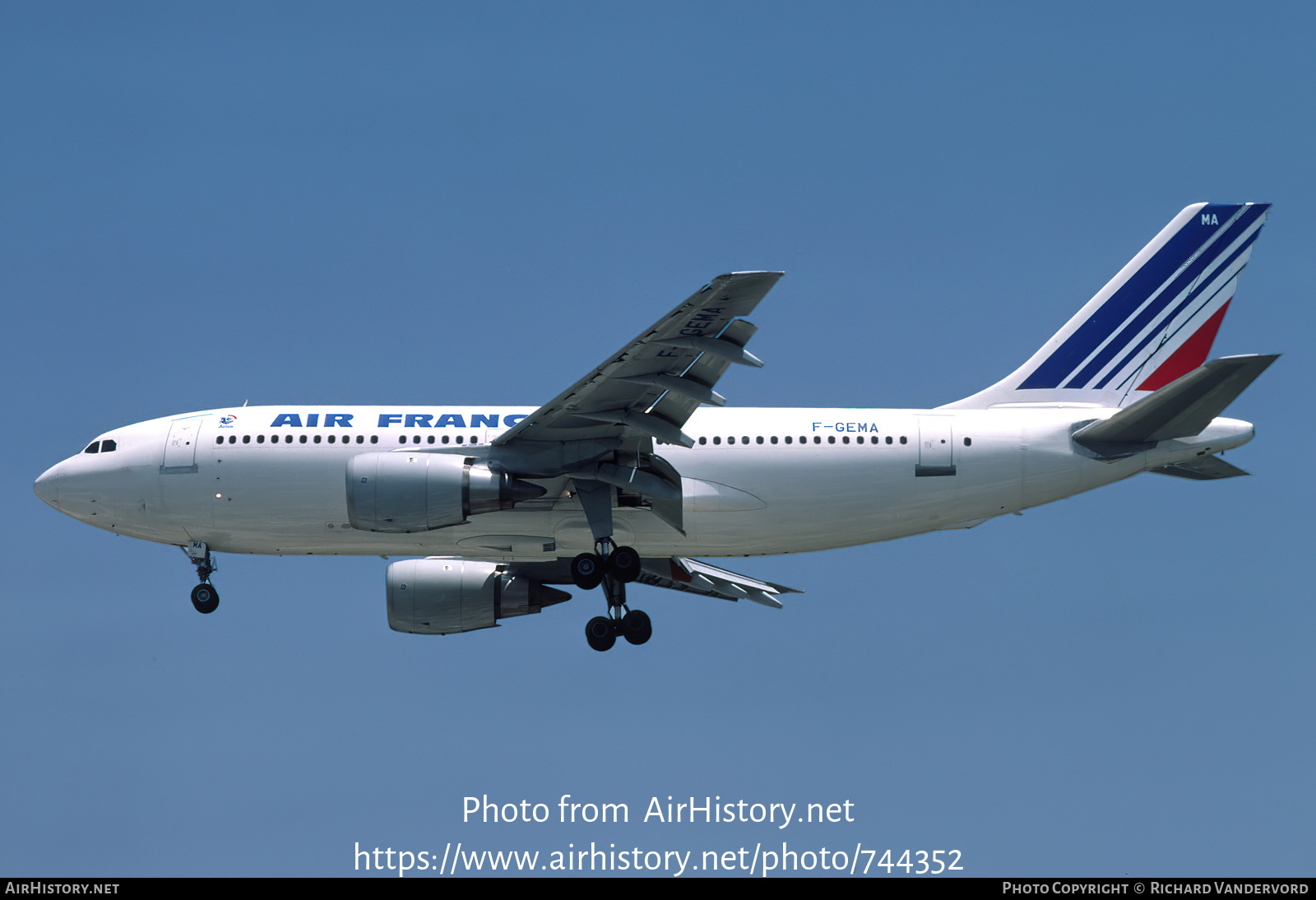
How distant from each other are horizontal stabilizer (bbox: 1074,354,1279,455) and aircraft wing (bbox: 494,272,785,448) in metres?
7.79

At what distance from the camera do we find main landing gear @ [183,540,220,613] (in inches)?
1254

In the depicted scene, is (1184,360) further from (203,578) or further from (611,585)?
(203,578)

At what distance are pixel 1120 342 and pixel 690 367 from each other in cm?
1019

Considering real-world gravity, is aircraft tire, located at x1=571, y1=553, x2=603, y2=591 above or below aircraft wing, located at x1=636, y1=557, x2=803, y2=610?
below

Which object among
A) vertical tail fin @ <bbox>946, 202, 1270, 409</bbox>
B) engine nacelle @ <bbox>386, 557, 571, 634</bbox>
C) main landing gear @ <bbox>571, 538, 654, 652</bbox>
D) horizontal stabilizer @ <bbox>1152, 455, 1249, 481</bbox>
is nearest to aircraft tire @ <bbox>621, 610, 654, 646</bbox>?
main landing gear @ <bbox>571, 538, 654, 652</bbox>

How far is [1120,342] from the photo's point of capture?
32.9 metres

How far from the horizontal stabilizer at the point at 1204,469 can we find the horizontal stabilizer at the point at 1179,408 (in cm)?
96

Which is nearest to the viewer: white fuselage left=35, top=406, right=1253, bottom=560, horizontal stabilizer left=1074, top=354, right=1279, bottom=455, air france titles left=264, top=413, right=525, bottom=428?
horizontal stabilizer left=1074, top=354, right=1279, bottom=455

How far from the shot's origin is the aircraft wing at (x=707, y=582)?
36.2 m

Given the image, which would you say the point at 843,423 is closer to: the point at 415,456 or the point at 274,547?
the point at 415,456

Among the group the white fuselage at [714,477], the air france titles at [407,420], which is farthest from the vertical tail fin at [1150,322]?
the air france titles at [407,420]

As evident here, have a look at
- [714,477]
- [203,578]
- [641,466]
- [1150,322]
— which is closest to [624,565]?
[641,466]

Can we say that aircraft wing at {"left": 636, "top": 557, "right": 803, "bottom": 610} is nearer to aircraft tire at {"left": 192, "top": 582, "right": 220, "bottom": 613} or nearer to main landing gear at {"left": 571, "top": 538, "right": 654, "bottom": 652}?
main landing gear at {"left": 571, "top": 538, "right": 654, "bottom": 652}

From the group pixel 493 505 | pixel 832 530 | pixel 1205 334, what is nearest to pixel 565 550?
pixel 493 505
